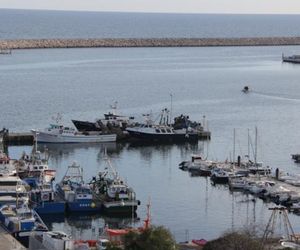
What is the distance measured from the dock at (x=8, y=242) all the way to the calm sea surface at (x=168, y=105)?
3057mm

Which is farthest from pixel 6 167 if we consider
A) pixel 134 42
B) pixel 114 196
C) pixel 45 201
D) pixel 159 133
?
pixel 134 42

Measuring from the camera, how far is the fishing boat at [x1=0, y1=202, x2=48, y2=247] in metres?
25.6

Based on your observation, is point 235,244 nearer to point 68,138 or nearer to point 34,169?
point 34,169

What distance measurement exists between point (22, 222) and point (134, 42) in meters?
87.2

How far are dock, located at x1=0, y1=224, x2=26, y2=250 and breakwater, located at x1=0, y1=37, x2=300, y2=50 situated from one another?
258 feet

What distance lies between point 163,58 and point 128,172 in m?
59.8

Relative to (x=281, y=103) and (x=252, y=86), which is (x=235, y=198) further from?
(x=252, y=86)

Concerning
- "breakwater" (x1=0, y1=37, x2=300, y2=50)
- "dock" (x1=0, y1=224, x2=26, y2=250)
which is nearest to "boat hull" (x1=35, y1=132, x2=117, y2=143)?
"dock" (x1=0, y1=224, x2=26, y2=250)

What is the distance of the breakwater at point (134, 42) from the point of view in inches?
4136

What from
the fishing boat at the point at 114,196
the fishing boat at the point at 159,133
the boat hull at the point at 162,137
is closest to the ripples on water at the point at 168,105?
the fishing boat at the point at 114,196

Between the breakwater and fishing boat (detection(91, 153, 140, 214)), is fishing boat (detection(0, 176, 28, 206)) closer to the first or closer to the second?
fishing boat (detection(91, 153, 140, 214))

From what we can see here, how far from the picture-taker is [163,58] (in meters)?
96.1

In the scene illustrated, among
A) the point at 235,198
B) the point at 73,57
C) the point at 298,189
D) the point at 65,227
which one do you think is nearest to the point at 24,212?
the point at 65,227

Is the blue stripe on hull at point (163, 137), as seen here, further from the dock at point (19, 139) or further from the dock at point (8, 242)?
the dock at point (8, 242)
